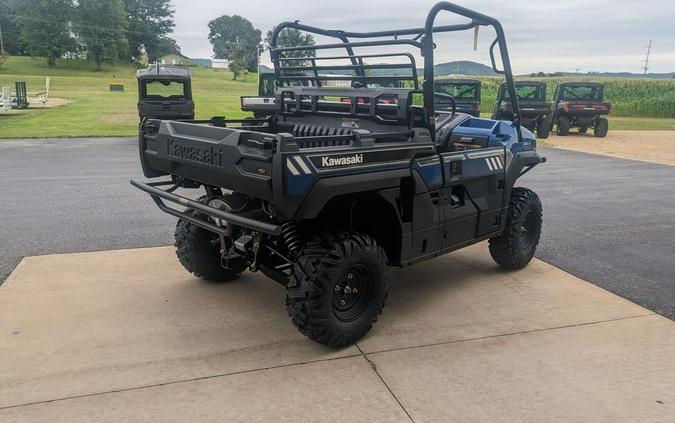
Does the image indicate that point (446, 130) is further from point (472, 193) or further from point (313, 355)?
point (313, 355)

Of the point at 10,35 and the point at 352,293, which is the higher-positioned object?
the point at 10,35

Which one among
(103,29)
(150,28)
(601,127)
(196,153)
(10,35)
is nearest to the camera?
(196,153)

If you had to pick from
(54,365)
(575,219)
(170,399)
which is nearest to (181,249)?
(54,365)

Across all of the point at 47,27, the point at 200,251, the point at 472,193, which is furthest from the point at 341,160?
the point at 47,27

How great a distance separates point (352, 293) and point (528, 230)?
89.4 inches

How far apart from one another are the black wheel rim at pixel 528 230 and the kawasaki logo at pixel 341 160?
2346 millimetres

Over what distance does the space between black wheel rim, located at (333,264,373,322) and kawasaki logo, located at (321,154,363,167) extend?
64cm

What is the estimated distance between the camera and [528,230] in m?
5.03

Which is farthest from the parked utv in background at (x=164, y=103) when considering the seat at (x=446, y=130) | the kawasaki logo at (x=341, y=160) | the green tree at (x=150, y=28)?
the green tree at (x=150, y=28)

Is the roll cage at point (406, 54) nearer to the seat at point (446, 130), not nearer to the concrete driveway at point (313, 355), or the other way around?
the seat at point (446, 130)

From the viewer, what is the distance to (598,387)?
3.00 meters

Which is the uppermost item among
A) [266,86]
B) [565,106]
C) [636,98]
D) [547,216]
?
[636,98]

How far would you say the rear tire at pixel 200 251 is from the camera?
4.24 metres

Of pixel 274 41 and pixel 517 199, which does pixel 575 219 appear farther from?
pixel 274 41
